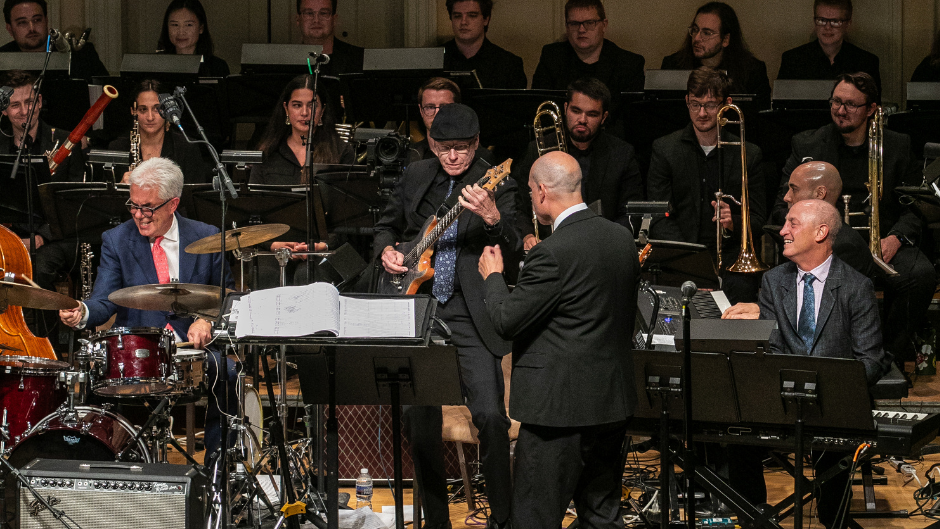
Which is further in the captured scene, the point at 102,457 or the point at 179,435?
the point at 179,435

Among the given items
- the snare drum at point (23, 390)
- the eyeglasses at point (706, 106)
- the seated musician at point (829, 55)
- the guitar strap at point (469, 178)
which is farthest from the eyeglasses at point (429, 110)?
the seated musician at point (829, 55)

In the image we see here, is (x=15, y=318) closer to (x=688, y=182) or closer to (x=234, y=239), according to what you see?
(x=234, y=239)

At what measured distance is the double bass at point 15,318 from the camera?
4988 mm

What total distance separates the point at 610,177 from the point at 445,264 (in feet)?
6.97

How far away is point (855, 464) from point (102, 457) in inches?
119

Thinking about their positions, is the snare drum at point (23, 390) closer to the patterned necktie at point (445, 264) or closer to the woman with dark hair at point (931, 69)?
the patterned necktie at point (445, 264)

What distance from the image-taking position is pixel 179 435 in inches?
267

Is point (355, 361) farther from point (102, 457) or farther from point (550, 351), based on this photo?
point (102, 457)

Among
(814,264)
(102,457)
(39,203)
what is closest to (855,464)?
(814,264)

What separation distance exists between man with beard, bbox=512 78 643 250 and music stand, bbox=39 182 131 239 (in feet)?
7.56

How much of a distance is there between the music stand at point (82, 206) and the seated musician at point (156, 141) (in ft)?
2.19

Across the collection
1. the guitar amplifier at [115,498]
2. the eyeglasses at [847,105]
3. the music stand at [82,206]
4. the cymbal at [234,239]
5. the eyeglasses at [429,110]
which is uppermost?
the eyeglasses at [847,105]

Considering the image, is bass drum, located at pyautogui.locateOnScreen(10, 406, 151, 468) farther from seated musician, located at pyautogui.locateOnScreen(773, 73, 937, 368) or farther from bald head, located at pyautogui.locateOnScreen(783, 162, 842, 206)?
seated musician, located at pyautogui.locateOnScreen(773, 73, 937, 368)

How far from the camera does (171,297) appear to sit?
451 cm
